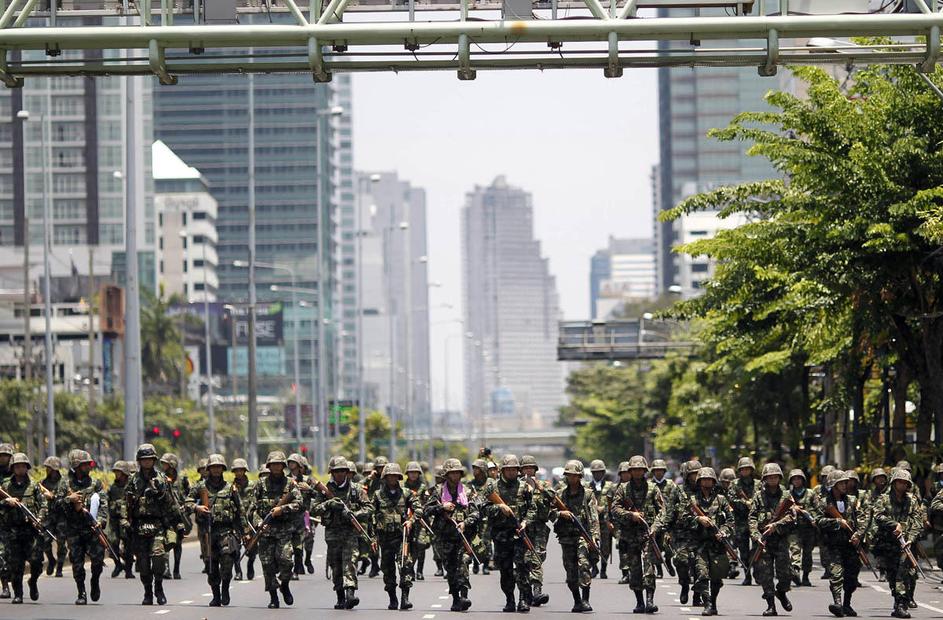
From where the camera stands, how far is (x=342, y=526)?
2173 centimetres

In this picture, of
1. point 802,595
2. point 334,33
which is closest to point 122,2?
point 334,33

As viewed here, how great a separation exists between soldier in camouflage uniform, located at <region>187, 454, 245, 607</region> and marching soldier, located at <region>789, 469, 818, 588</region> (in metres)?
6.15

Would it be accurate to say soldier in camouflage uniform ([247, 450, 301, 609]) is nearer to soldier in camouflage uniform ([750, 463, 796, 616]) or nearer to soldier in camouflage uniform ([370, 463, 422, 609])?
soldier in camouflage uniform ([370, 463, 422, 609])

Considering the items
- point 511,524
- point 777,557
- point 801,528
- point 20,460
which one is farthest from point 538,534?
point 20,460

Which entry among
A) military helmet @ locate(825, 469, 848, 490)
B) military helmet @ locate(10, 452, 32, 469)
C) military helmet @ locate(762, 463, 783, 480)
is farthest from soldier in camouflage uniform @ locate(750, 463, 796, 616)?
military helmet @ locate(10, 452, 32, 469)

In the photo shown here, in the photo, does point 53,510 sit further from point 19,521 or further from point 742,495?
point 742,495

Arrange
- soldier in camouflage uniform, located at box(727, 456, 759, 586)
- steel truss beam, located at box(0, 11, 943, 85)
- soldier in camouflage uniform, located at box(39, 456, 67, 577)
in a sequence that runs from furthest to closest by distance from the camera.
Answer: soldier in camouflage uniform, located at box(727, 456, 759, 586)
soldier in camouflage uniform, located at box(39, 456, 67, 577)
steel truss beam, located at box(0, 11, 943, 85)

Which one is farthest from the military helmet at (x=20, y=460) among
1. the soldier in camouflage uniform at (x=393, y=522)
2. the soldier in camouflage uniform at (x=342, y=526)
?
the soldier in camouflage uniform at (x=393, y=522)

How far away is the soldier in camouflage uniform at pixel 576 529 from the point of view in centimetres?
2162

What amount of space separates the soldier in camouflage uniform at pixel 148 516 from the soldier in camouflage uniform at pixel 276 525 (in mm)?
1125

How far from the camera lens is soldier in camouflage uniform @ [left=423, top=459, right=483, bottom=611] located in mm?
21938

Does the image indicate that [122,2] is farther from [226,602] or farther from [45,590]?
[45,590]

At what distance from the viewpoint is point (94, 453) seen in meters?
73.2

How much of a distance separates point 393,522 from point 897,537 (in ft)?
19.3
